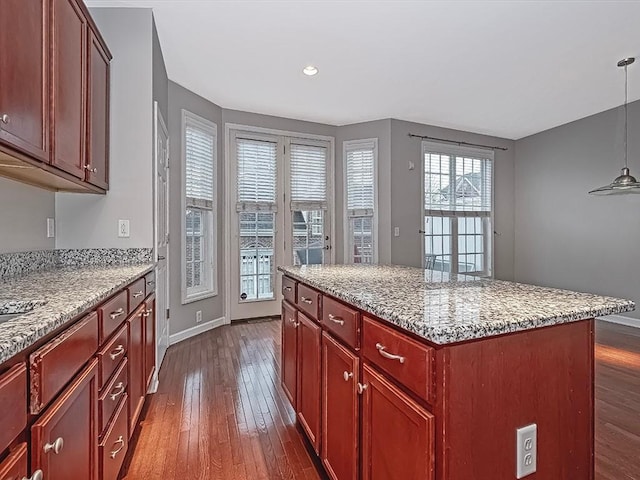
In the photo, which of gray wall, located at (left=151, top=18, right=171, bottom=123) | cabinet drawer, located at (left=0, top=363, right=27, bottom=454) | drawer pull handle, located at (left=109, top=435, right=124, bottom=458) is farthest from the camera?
gray wall, located at (left=151, top=18, right=171, bottom=123)

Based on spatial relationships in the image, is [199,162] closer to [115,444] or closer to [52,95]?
[52,95]

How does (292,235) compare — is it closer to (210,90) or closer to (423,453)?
(210,90)

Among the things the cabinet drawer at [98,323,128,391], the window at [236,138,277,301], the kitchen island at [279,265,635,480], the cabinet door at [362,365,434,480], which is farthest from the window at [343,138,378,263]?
the cabinet door at [362,365,434,480]

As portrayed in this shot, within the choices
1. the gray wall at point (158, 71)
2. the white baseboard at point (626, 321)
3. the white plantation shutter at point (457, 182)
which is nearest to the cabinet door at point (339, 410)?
the gray wall at point (158, 71)

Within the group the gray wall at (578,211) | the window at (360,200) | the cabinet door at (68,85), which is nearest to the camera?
the cabinet door at (68,85)

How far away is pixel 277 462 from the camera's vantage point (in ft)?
5.93

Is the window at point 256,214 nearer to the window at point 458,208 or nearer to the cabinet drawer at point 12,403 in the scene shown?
the window at point 458,208

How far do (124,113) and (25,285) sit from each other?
1.51 metres

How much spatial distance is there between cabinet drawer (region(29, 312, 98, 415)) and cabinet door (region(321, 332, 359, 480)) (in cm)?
89

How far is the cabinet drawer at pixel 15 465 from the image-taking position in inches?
27.9

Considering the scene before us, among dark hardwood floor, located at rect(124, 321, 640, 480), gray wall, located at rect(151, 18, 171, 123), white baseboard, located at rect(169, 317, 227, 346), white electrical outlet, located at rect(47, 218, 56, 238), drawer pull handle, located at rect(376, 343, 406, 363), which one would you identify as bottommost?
dark hardwood floor, located at rect(124, 321, 640, 480)

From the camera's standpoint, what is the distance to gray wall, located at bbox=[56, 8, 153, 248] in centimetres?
253

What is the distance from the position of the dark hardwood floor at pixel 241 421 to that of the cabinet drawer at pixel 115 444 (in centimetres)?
23

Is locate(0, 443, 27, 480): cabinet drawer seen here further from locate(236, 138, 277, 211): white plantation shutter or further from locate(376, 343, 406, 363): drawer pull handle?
locate(236, 138, 277, 211): white plantation shutter
